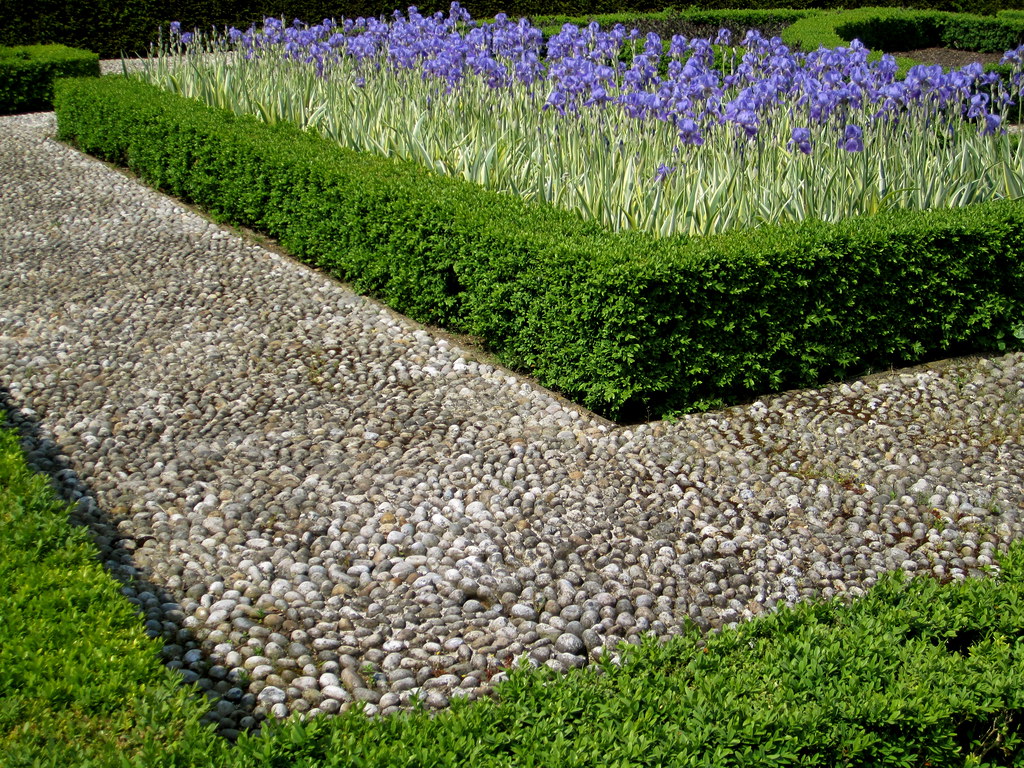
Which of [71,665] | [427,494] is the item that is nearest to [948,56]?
[427,494]

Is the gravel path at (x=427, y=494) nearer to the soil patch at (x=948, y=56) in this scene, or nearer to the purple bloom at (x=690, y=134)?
the purple bloom at (x=690, y=134)

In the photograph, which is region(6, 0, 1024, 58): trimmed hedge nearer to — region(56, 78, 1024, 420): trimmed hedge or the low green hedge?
the low green hedge

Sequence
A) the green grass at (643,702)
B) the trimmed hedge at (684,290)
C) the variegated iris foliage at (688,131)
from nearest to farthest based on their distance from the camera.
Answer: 1. the green grass at (643,702)
2. the trimmed hedge at (684,290)
3. the variegated iris foliage at (688,131)

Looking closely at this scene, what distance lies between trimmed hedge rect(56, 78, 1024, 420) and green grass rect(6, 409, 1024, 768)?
2095 millimetres

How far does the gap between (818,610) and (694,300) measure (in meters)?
2.20

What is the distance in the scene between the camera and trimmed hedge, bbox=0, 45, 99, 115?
43.2ft

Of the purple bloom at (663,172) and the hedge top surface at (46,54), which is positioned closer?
the purple bloom at (663,172)

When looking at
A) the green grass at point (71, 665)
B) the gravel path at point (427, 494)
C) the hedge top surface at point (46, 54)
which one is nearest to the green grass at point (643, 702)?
the green grass at point (71, 665)

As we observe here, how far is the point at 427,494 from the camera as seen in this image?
14.4 ft

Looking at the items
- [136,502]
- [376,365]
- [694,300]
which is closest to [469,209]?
[376,365]

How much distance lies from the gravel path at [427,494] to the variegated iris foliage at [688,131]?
4.21ft

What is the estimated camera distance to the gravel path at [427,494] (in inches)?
139

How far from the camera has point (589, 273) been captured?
4.97 m

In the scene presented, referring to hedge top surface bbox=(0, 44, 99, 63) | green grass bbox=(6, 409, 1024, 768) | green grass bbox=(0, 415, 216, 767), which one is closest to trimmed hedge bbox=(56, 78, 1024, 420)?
green grass bbox=(6, 409, 1024, 768)
